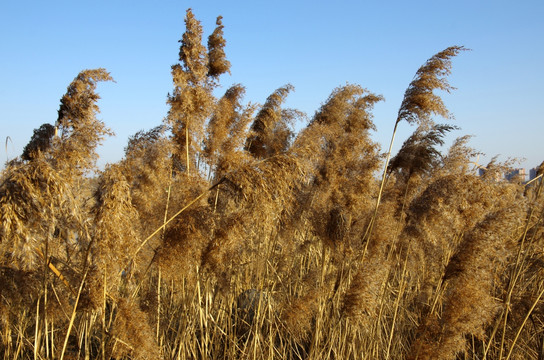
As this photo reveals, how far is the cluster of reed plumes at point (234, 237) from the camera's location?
2445 mm

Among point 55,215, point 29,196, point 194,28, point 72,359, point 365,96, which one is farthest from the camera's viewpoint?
point 365,96

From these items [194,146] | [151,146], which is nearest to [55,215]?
[151,146]

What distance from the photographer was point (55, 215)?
7.21ft

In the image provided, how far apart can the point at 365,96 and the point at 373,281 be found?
316 cm

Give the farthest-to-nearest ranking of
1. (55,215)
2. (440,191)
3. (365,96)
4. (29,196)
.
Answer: (365,96) → (440,191) → (55,215) → (29,196)

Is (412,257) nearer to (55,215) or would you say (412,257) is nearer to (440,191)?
(440,191)

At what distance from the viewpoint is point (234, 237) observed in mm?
3104

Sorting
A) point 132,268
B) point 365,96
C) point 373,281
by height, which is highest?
point 365,96

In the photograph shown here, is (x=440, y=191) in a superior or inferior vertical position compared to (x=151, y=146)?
Answer: inferior

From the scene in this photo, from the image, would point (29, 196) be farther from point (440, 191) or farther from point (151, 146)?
point (440, 191)

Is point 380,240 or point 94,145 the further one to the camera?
point 380,240

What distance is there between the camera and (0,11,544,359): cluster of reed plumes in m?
2.45

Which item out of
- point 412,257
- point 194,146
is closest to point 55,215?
point 194,146

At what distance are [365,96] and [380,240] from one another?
7.35 ft
